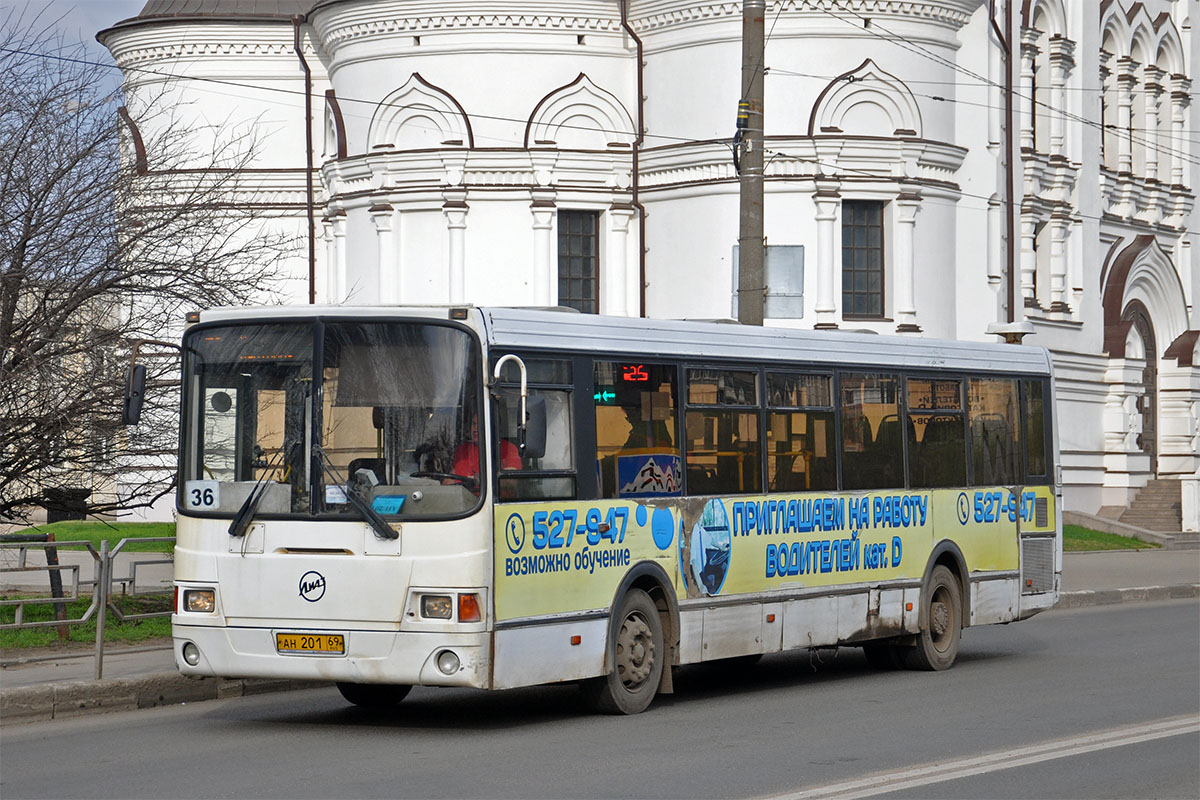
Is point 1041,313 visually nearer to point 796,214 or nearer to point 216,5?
point 796,214

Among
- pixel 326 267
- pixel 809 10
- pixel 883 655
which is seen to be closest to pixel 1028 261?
pixel 809 10

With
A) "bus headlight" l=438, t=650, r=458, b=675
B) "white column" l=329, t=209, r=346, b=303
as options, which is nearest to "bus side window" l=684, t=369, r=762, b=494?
"bus headlight" l=438, t=650, r=458, b=675

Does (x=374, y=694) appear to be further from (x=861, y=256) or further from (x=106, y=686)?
(x=861, y=256)

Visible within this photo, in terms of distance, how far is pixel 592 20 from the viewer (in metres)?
40.8

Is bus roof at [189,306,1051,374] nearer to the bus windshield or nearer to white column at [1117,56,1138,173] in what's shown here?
the bus windshield

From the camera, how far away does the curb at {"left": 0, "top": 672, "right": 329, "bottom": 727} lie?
12570mm

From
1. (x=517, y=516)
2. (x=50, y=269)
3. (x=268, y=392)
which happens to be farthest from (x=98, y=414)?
(x=517, y=516)

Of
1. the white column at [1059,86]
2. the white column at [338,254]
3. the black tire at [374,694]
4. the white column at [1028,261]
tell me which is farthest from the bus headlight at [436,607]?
the white column at [1059,86]

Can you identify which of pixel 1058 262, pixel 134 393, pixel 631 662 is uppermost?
pixel 1058 262

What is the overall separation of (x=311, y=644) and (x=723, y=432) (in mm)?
3840

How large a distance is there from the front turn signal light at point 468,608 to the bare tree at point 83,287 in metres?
6.91

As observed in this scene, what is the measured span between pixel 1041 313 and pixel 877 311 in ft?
24.4

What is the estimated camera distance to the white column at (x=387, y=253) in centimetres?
4053

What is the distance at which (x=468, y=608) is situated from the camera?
37.1 feet
